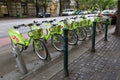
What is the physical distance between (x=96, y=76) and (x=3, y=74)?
7.48 ft

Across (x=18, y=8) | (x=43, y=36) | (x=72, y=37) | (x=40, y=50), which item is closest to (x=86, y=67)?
(x=40, y=50)

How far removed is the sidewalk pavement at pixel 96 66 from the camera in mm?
4133

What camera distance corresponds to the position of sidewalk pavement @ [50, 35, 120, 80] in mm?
4133

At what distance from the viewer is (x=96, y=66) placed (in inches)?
188

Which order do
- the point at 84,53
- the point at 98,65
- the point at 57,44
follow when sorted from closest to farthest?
the point at 98,65 < the point at 84,53 < the point at 57,44

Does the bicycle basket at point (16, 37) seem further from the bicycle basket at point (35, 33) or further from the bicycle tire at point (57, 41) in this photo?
the bicycle tire at point (57, 41)

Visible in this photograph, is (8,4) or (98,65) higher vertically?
(8,4)

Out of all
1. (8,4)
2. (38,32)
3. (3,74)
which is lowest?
(3,74)

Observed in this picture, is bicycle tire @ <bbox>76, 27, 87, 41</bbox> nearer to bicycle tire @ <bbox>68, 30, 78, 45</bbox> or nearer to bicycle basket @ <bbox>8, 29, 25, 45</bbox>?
bicycle tire @ <bbox>68, 30, 78, 45</bbox>

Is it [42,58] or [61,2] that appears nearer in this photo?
[42,58]

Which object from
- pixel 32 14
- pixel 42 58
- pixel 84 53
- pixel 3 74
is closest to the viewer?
pixel 3 74

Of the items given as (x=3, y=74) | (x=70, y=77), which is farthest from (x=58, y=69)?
(x=3, y=74)

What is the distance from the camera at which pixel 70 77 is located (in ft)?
13.5

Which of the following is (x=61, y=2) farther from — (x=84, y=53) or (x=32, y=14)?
(x=84, y=53)
